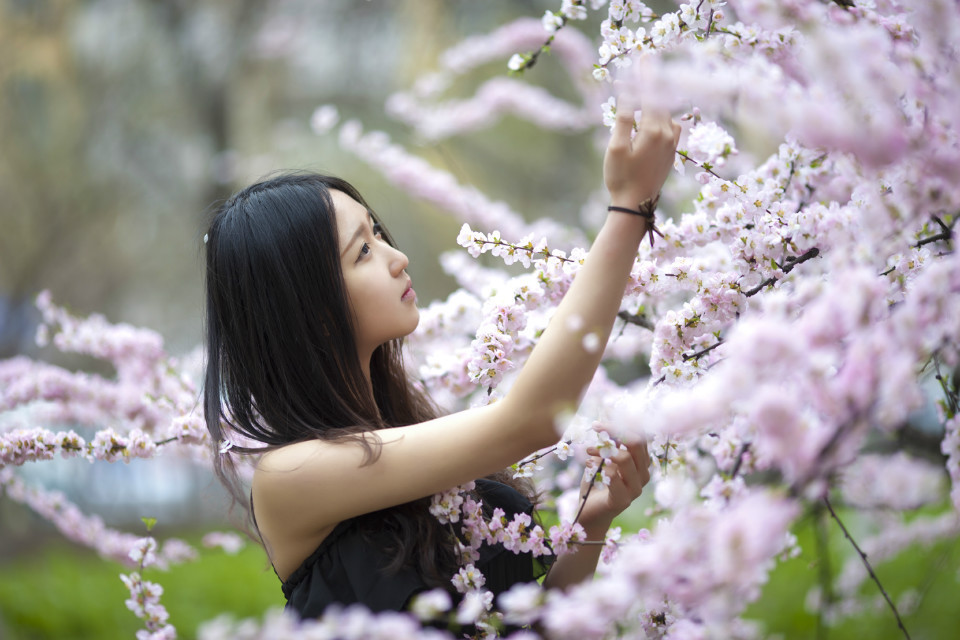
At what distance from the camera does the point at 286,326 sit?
1521 mm

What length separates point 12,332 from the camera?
20.9 ft

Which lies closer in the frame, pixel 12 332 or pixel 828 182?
pixel 828 182

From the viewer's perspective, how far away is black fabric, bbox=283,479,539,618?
1331 millimetres

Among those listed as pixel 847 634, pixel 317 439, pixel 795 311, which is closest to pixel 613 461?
pixel 795 311

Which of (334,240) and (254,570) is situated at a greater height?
(334,240)

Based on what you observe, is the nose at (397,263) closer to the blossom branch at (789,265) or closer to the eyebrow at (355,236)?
the eyebrow at (355,236)

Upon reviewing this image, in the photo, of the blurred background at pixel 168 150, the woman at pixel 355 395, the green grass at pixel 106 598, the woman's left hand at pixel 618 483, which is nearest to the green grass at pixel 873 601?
the woman's left hand at pixel 618 483

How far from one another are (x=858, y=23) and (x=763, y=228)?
1.28ft

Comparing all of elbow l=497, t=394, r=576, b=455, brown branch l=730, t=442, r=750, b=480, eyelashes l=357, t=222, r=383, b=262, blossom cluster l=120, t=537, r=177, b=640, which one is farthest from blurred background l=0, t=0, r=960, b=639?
elbow l=497, t=394, r=576, b=455

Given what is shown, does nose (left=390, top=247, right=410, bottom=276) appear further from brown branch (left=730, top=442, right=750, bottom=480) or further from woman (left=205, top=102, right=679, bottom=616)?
brown branch (left=730, top=442, right=750, bottom=480)

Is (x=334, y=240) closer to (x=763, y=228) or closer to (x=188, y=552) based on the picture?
(x=763, y=228)

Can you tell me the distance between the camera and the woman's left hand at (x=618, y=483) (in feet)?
4.75

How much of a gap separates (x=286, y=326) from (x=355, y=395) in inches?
7.6

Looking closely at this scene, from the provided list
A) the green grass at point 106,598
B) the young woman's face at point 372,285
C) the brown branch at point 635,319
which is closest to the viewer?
the young woman's face at point 372,285
